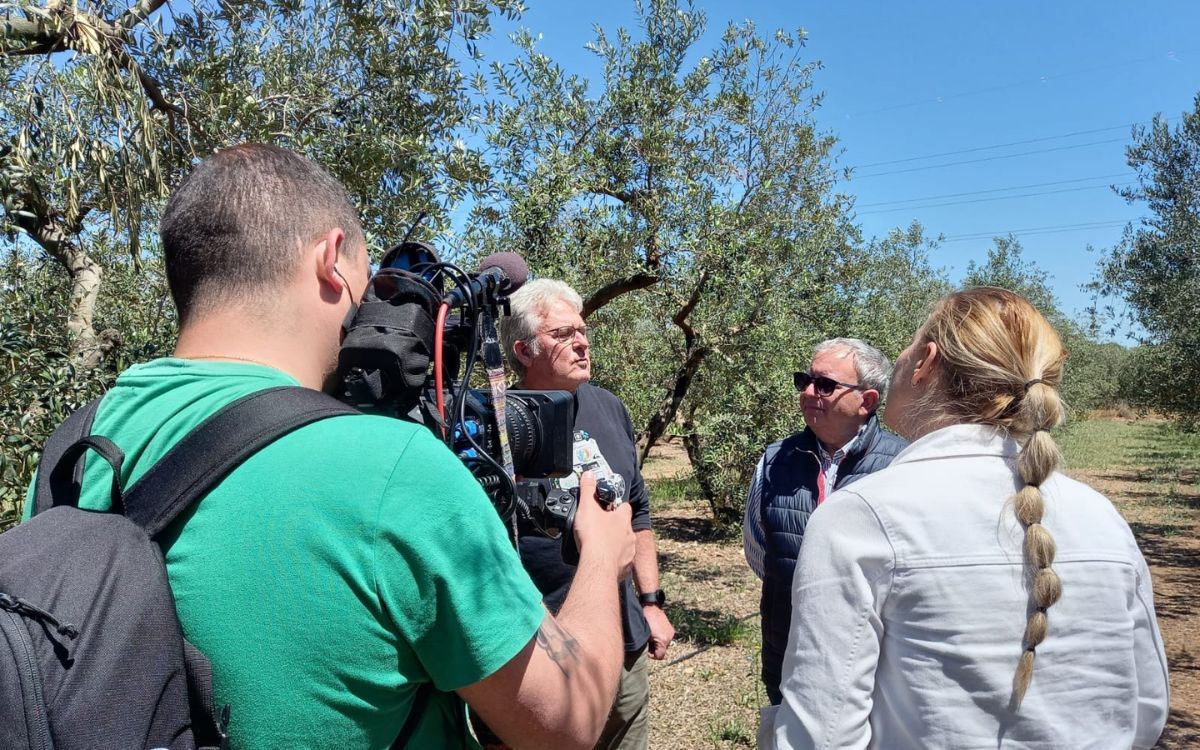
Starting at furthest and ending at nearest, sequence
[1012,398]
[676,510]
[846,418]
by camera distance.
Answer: [676,510] < [846,418] < [1012,398]

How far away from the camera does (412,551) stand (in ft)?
3.21

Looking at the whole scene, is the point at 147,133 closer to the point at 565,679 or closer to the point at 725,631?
the point at 565,679

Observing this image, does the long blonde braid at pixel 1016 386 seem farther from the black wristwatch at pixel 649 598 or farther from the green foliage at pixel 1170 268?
the green foliage at pixel 1170 268

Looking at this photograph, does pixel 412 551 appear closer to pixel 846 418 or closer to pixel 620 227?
pixel 846 418

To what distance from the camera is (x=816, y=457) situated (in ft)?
11.4

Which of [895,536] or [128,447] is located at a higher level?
[128,447]

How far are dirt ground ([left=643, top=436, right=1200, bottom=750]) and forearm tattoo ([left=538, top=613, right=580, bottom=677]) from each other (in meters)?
4.12

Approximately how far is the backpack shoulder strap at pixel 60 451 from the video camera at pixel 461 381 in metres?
0.36

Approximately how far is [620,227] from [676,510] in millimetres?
7387

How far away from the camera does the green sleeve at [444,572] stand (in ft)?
3.21

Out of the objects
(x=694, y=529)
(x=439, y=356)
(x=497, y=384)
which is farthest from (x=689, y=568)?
(x=439, y=356)

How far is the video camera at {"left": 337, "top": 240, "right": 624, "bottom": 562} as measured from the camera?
1.25m

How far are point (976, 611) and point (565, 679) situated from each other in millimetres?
868

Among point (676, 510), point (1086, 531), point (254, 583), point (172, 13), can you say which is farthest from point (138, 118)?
point (676, 510)
